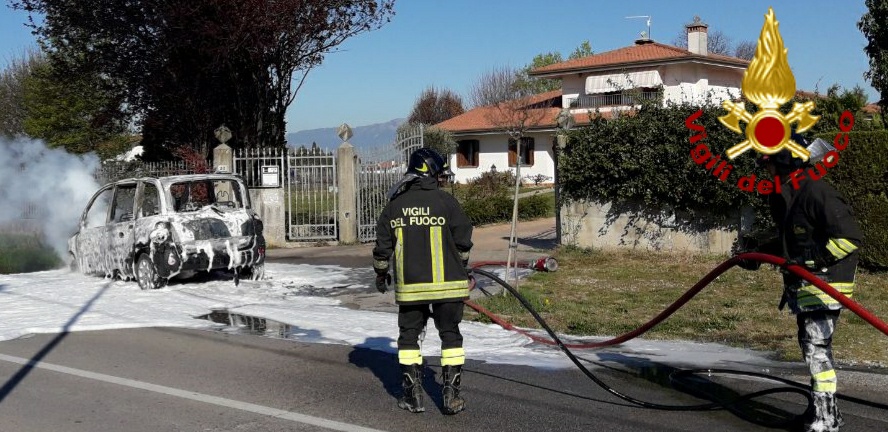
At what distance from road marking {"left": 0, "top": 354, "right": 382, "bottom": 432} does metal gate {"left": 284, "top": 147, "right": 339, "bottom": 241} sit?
11.3 m

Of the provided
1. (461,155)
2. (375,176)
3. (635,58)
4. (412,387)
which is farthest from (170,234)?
(461,155)

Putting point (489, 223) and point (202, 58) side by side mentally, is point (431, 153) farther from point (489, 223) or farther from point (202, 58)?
point (489, 223)

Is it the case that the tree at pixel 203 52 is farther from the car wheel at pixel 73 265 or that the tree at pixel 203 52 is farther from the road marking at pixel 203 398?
the road marking at pixel 203 398

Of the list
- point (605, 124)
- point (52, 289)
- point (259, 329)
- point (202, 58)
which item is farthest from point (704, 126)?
point (202, 58)

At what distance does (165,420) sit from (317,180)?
1345 centimetres

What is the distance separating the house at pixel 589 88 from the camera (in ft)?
136

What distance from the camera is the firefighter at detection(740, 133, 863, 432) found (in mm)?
5504

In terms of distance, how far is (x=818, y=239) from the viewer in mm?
5559

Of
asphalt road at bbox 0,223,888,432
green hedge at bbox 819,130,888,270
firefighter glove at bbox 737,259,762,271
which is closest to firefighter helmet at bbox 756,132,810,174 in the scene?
firefighter glove at bbox 737,259,762,271

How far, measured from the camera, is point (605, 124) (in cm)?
1609

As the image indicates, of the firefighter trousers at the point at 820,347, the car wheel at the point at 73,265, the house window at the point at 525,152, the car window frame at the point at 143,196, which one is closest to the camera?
the firefighter trousers at the point at 820,347

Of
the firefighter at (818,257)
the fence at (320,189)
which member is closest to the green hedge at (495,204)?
the fence at (320,189)

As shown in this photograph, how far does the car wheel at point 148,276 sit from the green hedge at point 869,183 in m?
9.89

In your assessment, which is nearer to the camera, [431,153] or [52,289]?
[431,153]
